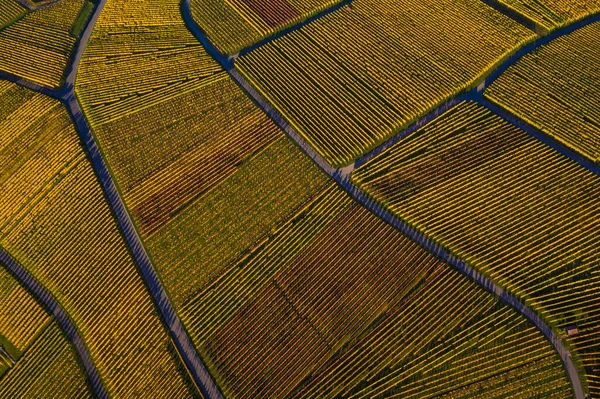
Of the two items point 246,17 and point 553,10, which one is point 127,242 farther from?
point 553,10

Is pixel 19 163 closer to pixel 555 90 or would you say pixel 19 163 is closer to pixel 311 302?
pixel 311 302

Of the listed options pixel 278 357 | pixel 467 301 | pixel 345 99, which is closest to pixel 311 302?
pixel 278 357

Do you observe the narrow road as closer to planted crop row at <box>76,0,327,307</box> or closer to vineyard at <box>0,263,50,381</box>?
planted crop row at <box>76,0,327,307</box>

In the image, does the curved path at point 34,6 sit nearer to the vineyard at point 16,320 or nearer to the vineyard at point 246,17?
the vineyard at point 246,17

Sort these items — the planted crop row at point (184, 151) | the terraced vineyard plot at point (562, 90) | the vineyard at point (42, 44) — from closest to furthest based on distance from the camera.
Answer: the planted crop row at point (184, 151)
the terraced vineyard plot at point (562, 90)
the vineyard at point (42, 44)

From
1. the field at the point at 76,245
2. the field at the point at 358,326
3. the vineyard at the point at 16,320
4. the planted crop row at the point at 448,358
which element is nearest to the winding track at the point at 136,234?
the field at the point at 76,245
